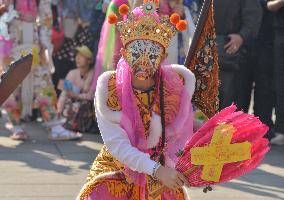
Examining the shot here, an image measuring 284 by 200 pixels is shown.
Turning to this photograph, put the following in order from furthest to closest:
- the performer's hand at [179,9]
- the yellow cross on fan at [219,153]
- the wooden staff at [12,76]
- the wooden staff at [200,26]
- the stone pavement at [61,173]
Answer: the performer's hand at [179,9], the stone pavement at [61,173], the wooden staff at [200,26], the wooden staff at [12,76], the yellow cross on fan at [219,153]

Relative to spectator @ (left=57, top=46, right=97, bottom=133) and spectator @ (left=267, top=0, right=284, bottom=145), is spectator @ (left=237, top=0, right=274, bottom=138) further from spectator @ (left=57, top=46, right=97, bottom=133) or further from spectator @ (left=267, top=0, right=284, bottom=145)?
spectator @ (left=57, top=46, right=97, bottom=133)

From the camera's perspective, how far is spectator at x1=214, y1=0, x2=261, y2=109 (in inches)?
316

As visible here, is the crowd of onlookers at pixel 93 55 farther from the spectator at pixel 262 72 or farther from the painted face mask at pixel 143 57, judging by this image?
the painted face mask at pixel 143 57

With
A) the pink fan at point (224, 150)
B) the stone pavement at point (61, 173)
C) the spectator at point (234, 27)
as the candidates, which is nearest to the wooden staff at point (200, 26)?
the pink fan at point (224, 150)

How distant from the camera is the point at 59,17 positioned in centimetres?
935

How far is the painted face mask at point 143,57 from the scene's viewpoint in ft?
14.3

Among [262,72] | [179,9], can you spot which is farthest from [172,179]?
[262,72]

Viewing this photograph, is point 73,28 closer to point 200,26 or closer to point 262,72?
point 262,72

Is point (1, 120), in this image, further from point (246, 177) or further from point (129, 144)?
point (129, 144)

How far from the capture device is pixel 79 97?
A: 8.70 meters

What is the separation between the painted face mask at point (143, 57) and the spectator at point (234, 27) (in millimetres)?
3682

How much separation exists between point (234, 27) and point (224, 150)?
13.8 feet

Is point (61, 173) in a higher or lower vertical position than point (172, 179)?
lower

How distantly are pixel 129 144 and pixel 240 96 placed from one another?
440cm
